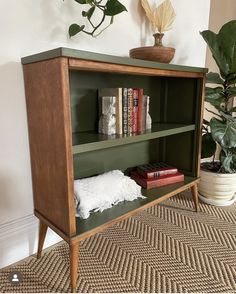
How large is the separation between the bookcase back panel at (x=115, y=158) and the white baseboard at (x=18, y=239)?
1.05ft

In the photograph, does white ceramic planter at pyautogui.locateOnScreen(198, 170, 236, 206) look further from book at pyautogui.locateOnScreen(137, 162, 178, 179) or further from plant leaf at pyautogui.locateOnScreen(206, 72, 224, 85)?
plant leaf at pyautogui.locateOnScreen(206, 72, 224, 85)

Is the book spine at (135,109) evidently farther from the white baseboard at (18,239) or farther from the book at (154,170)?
the white baseboard at (18,239)

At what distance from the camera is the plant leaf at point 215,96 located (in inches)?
57.4

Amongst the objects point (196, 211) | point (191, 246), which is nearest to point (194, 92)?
point (196, 211)

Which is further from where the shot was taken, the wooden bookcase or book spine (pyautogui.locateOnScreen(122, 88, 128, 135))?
book spine (pyautogui.locateOnScreen(122, 88, 128, 135))

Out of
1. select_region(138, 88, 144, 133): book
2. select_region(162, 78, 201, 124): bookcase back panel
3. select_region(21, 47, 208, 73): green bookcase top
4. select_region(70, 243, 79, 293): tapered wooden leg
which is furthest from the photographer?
select_region(162, 78, 201, 124): bookcase back panel

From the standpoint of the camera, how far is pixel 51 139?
2.90 ft

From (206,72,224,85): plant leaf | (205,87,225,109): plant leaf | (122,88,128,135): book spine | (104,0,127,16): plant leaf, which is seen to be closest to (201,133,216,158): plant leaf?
(205,87,225,109): plant leaf

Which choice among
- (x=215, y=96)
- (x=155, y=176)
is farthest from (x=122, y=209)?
(x=215, y=96)

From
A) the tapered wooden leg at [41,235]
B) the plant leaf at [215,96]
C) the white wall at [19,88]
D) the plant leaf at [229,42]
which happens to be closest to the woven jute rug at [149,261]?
the tapered wooden leg at [41,235]

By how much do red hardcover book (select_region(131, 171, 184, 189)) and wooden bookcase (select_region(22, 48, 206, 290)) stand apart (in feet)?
0.13

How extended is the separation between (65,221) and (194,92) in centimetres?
105

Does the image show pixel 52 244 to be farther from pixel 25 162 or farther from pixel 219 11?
pixel 219 11

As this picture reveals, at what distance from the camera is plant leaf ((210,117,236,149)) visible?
1.31 meters
